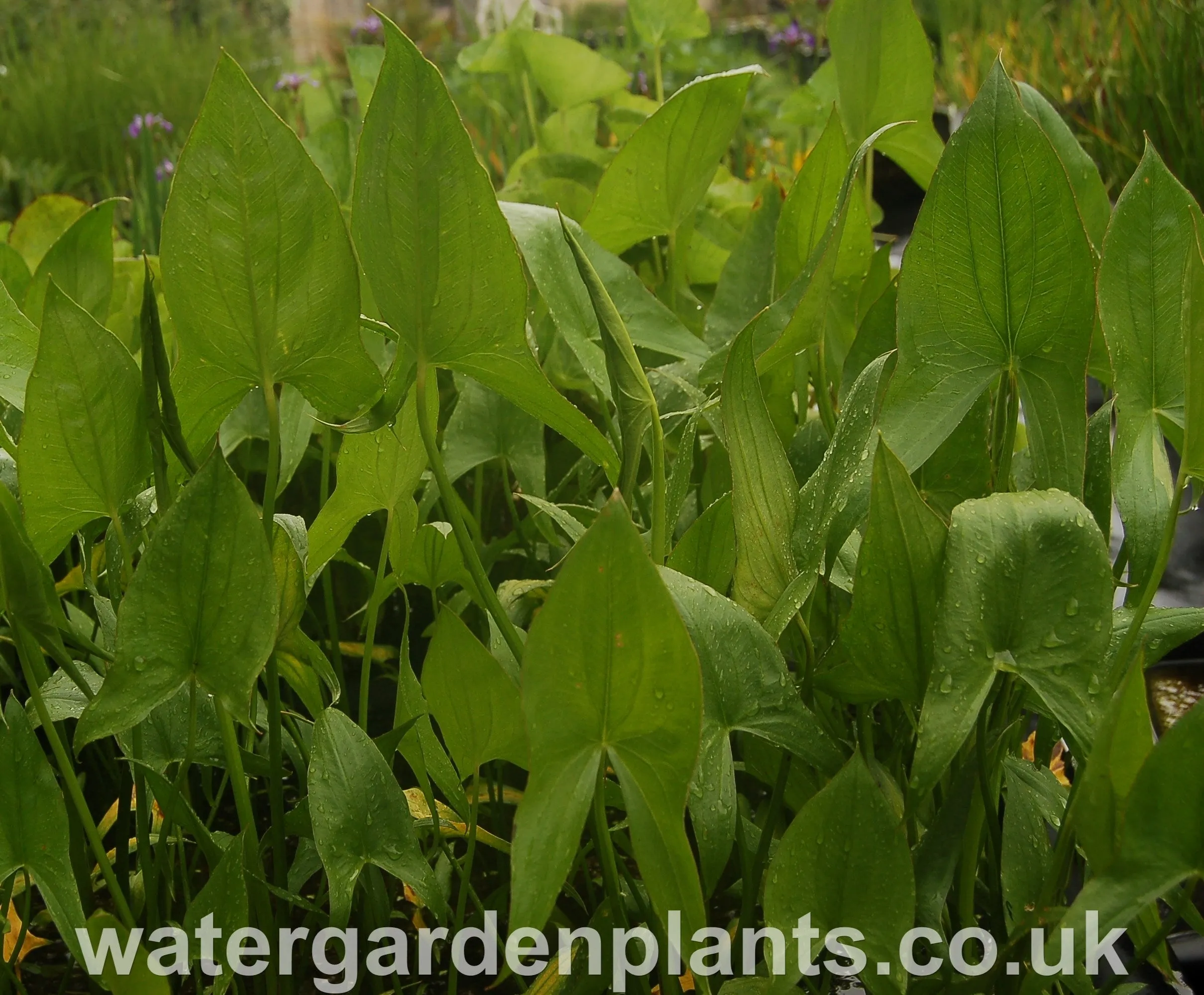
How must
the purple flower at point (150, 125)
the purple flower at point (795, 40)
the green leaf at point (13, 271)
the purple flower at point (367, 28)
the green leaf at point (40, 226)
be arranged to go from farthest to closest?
the purple flower at point (367, 28) < the purple flower at point (795, 40) < the purple flower at point (150, 125) < the green leaf at point (40, 226) < the green leaf at point (13, 271)

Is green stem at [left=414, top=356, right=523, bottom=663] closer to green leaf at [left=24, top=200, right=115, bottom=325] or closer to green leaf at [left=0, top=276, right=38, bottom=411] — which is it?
green leaf at [left=0, top=276, right=38, bottom=411]

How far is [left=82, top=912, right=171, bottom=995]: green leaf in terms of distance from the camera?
34 cm

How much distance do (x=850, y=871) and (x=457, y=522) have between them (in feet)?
0.53

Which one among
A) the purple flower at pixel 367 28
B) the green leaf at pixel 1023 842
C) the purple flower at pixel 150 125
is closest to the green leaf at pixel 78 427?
the green leaf at pixel 1023 842

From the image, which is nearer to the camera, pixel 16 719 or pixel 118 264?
pixel 16 719

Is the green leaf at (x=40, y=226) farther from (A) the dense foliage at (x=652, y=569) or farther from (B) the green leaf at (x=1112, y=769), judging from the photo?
(B) the green leaf at (x=1112, y=769)

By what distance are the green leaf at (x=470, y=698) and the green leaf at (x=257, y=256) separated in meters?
0.09

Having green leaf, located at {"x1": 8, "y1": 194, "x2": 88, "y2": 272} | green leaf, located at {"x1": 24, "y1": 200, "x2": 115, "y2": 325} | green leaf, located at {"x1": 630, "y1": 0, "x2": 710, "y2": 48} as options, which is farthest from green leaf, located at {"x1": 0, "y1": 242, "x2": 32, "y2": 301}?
green leaf, located at {"x1": 630, "y1": 0, "x2": 710, "y2": 48}

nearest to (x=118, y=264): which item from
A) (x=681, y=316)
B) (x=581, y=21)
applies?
(x=681, y=316)

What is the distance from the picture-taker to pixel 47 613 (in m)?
0.37

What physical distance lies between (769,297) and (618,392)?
0.79ft

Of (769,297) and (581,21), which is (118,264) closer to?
(769,297)

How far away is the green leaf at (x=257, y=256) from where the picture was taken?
1.05 feet

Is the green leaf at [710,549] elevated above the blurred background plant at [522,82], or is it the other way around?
the blurred background plant at [522,82]
